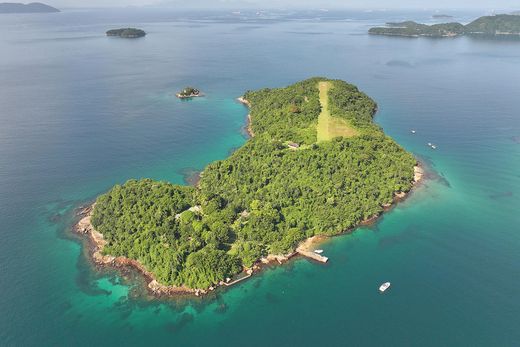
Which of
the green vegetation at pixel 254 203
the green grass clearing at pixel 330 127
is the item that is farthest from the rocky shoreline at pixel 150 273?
the green grass clearing at pixel 330 127

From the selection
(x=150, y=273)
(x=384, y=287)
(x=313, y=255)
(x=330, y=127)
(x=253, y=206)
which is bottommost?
(x=150, y=273)

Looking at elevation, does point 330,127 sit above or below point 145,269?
above

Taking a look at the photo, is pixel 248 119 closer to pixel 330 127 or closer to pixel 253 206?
pixel 330 127

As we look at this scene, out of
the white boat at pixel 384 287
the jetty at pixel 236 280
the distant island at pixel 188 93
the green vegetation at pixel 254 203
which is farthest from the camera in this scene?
the distant island at pixel 188 93

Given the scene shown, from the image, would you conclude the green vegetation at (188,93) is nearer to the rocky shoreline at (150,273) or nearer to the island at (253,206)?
the island at (253,206)

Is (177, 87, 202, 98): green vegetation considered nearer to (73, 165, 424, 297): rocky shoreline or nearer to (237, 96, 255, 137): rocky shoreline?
(237, 96, 255, 137): rocky shoreline

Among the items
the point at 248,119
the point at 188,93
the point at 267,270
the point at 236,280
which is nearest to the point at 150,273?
the point at 236,280
